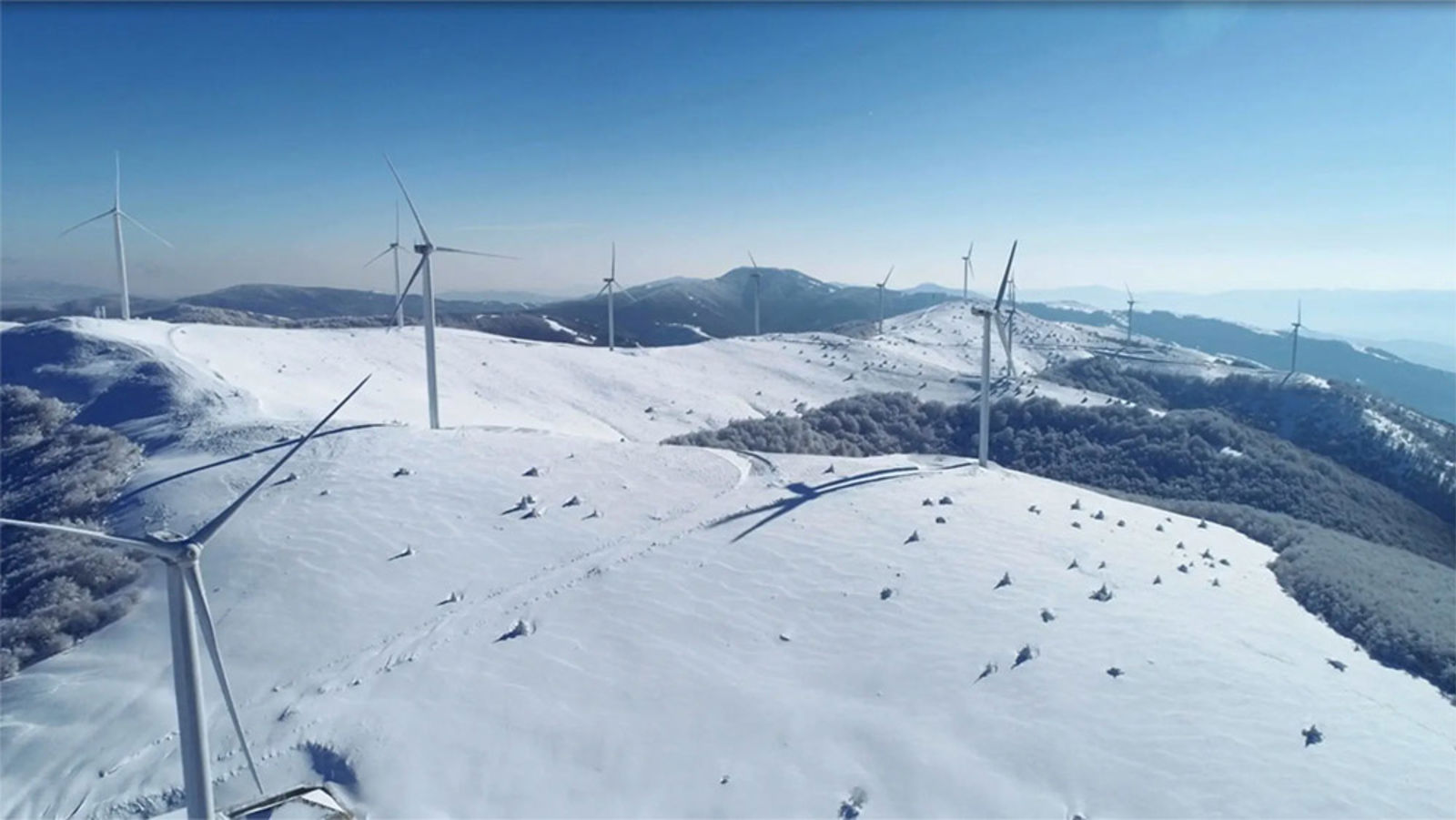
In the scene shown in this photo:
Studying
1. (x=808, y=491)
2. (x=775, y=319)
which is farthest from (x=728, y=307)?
(x=808, y=491)

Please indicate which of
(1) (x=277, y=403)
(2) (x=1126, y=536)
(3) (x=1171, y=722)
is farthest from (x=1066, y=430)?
(1) (x=277, y=403)

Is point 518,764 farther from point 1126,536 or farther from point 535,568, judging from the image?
point 1126,536

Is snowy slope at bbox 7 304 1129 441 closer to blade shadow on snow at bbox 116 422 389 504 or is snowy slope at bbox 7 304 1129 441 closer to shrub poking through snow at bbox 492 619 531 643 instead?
blade shadow on snow at bbox 116 422 389 504

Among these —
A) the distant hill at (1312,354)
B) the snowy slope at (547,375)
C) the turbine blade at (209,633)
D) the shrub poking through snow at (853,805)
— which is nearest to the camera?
the turbine blade at (209,633)

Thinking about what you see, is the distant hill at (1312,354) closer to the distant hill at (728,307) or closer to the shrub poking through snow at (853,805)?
the distant hill at (728,307)

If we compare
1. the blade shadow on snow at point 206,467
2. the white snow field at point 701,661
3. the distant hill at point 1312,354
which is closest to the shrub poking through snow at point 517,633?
the white snow field at point 701,661

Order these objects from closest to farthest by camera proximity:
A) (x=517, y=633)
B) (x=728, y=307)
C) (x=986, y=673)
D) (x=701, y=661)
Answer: (x=986, y=673), (x=701, y=661), (x=517, y=633), (x=728, y=307)

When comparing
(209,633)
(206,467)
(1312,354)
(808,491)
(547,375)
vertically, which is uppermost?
(547,375)

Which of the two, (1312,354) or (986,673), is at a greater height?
(1312,354)

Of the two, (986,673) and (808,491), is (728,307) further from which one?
(986,673)
